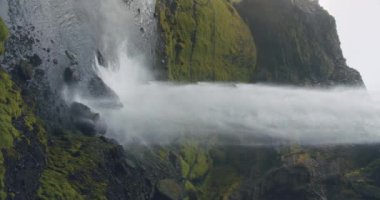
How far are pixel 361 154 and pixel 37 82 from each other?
116151 millimetres

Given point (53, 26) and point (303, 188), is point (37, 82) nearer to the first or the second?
point (53, 26)

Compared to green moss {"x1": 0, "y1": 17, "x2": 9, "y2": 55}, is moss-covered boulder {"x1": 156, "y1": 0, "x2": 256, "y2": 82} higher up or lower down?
higher up

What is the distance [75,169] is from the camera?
3787 inches

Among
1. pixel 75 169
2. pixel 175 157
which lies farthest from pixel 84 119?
pixel 175 157

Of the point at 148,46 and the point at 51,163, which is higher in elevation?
the point at 148,46

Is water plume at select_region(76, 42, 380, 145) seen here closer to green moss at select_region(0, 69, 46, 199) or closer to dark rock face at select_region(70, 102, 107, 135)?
dark rock face at select_region(70, 102, 107, 135)

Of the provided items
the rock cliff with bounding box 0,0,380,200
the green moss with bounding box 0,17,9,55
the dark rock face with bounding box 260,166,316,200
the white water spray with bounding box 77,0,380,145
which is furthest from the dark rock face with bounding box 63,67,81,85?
the dark rock face with bounding box 260,166,316,200

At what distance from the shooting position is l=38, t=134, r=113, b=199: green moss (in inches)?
3497

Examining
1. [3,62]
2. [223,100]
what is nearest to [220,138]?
[223,100]

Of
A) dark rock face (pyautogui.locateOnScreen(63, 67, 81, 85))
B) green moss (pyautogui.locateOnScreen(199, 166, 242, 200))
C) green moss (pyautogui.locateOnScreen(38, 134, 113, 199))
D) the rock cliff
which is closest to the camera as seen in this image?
the rock cliff

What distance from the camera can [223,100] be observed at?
188m

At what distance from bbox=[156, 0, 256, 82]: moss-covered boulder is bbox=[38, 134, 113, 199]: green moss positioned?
5894cm

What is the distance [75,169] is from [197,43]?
90.9m

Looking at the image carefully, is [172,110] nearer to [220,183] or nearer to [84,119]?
[220,183]
